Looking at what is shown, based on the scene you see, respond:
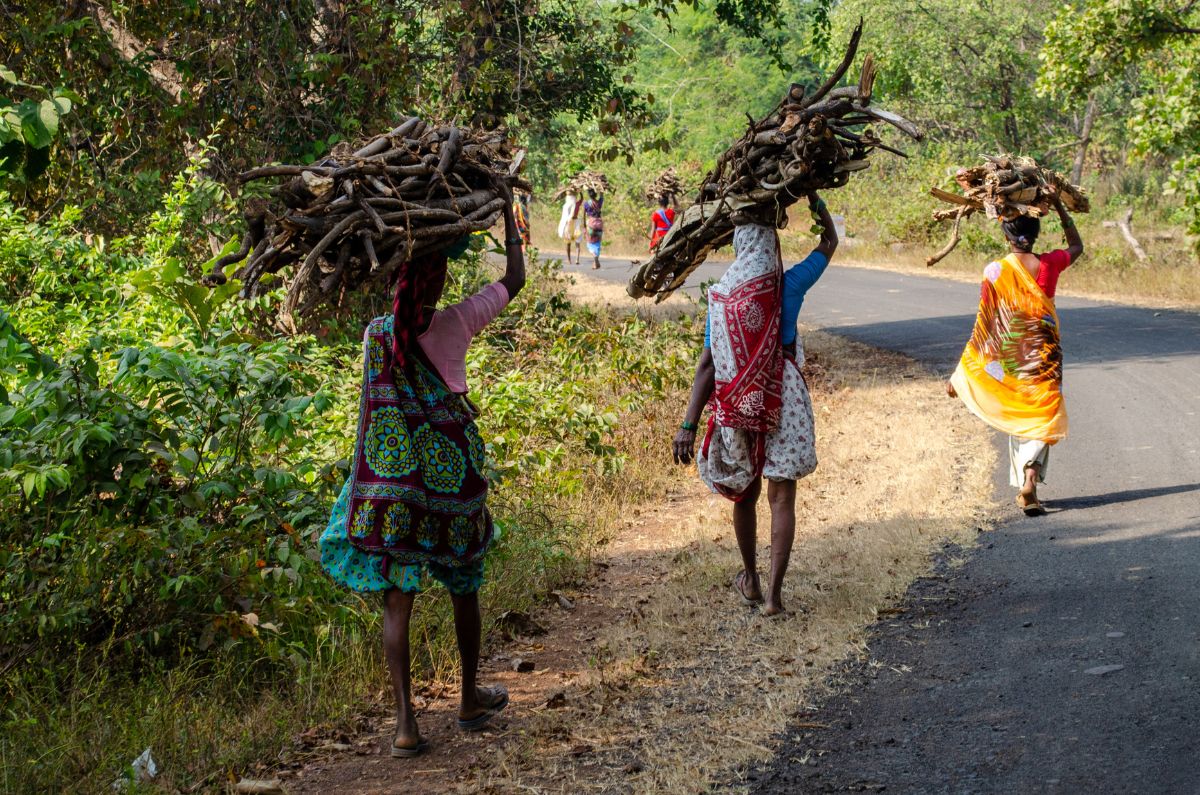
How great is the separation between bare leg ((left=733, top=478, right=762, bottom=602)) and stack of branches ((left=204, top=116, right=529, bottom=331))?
2.09 meters

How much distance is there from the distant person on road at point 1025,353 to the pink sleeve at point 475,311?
3.99 meters

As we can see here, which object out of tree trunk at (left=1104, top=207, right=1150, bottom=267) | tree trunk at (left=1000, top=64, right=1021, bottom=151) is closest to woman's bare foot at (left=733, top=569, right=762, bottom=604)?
tree trunk at (left=1104, top=207, right=1150, bottom=267)

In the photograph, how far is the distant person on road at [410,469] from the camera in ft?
14.0

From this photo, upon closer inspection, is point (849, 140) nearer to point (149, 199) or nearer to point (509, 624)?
point (509, 624)

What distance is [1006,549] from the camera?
661 centimetres

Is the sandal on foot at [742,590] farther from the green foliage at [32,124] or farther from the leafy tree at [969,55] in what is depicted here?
the leafy tree at [969,55]

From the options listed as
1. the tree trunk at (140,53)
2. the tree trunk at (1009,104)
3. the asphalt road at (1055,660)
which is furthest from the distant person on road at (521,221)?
the tree trunk at (1009,104)

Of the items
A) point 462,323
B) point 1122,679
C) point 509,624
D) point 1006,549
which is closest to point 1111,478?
point 1006,549

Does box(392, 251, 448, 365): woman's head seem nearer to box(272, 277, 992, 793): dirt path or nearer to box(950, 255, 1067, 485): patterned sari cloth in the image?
box(272, 277, 992, 793): dirt path

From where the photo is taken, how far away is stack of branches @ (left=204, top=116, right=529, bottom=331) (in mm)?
3898

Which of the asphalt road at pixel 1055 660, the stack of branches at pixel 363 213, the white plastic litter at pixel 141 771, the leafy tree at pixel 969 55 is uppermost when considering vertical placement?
the leafy tree at pixel 969 55

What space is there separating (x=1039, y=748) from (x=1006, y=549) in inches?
103

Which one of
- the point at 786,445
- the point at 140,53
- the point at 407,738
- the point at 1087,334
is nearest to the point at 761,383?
the point at 786,445

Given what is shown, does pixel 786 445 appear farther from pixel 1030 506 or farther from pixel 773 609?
pixel 1030 506
